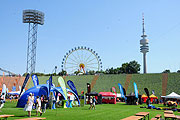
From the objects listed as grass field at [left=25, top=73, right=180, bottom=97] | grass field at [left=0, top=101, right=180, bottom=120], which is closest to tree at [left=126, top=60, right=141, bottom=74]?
grass field at [left=25, top=73, right=180, bottom=97]

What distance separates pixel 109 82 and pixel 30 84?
72.3ft

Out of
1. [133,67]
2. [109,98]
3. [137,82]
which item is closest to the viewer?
[109,98]

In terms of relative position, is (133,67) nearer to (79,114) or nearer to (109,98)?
(109,98)

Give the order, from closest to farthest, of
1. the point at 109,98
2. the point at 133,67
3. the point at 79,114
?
the point at 79,114 < the point at 109,98 < the point at 133,67

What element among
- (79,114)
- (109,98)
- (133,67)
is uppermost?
(133,67)

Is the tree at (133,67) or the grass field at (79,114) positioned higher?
the tree at (133,67)

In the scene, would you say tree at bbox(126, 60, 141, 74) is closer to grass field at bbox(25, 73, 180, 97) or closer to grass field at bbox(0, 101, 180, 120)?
grass field at bbox(25, 73, 180, 97)

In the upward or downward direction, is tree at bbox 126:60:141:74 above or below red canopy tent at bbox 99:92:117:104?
above

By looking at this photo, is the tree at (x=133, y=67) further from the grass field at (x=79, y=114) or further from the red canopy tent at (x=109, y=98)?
the grass field at (x=79, y=114)

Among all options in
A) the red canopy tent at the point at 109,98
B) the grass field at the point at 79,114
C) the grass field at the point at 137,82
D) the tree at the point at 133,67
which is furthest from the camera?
the tree at the point at 133,67

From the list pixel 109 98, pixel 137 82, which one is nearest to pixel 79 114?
pixel 109 98

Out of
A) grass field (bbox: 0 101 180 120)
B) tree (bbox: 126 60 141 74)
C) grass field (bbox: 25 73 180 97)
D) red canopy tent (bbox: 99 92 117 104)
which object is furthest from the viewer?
tree (bbox: 126 60 141 74)

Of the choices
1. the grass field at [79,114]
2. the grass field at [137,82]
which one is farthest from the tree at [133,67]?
the grass field at [79,114]

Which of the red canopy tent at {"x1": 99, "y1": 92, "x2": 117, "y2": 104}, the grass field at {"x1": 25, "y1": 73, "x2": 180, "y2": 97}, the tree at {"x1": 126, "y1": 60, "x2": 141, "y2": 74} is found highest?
the tree at {"x1": 126, "y1": 60, "x2": 141, "y2": 74}
